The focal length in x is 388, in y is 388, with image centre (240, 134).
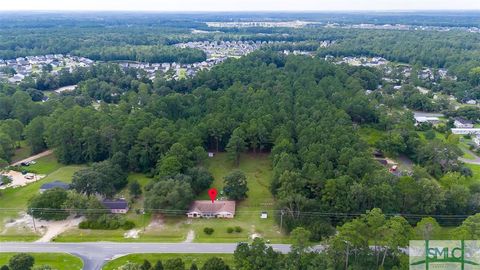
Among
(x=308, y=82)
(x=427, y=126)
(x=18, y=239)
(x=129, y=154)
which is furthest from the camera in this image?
(x=308, y=82)

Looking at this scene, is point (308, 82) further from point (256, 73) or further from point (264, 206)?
point (264, 206)

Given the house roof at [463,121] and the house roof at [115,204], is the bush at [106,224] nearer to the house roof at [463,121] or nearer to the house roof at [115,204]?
the house roof at [115,204]

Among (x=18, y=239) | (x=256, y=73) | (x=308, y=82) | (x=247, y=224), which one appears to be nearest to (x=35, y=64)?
Answer: (x=256, y=73)

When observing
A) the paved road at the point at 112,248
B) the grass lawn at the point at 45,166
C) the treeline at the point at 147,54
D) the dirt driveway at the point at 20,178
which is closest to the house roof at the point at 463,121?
the paved road at the point at 112,248

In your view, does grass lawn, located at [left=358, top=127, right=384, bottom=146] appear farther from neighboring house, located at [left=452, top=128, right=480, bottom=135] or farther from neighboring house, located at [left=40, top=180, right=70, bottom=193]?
neighboring house, located at [left=40, top=180, right=70, bottom=193]

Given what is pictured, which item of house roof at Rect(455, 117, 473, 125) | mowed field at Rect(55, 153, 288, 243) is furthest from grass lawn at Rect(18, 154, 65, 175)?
house roof at Rect(455, 117, 473, 125)

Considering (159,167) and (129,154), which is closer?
(159,167)

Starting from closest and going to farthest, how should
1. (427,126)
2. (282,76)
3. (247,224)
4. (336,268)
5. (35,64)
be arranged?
(336,268), (247,224), (427,126), (282,76), (35,64)
